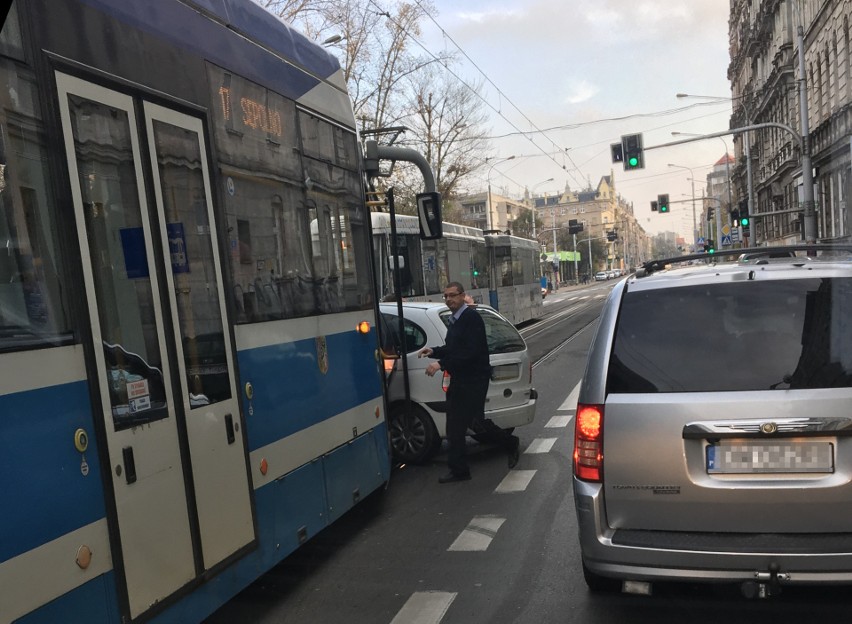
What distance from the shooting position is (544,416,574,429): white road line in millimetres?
9680

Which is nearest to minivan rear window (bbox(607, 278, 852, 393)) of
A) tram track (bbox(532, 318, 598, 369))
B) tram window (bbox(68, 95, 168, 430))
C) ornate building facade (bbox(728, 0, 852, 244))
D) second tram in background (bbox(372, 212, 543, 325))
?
tram window (bbox(68, 95, 168, 430))

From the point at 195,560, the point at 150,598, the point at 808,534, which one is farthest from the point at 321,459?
the point at 808,534

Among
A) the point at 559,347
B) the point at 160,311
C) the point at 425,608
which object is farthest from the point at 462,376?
the point at 559,347

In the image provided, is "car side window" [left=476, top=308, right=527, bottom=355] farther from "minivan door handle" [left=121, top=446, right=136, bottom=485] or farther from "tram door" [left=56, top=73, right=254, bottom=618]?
"minivan door handle" [left=121, top=446, right=136, bottom=485]

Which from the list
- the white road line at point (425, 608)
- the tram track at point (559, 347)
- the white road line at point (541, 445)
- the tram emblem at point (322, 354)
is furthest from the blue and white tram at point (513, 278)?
the white road line at point (425, 608)

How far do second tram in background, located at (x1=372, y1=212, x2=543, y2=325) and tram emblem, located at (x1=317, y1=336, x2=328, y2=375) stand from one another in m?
7.54

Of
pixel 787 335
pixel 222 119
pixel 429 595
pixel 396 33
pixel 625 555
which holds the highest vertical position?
pixel 396 33

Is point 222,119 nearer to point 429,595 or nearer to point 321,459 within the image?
point 321,459

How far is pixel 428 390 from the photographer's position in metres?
7.96

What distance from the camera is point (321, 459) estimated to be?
518 centimetres

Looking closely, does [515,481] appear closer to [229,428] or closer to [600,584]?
[600,584]

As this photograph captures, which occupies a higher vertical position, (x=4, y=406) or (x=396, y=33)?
(x=396, y=33)

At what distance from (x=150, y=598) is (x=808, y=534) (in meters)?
2.79

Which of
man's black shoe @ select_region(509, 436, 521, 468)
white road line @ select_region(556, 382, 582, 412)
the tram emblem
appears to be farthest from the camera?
white road line @ select_region(556, 382, 582, 412)
